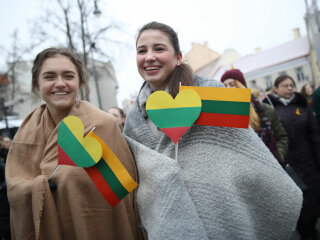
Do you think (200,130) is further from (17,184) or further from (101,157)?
(17,184)

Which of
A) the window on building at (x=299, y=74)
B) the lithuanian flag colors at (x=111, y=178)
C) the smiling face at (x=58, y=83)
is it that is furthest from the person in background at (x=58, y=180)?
the window on building at (x=299, y=74)

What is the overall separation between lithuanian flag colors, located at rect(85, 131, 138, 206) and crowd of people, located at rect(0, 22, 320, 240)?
0.12 m

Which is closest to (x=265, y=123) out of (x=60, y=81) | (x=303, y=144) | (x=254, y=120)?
(x=254, y=120)

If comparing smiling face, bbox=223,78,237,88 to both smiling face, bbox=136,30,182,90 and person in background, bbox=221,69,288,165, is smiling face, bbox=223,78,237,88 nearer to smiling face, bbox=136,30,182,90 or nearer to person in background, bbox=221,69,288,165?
person in background, bbox=221,69,288,165

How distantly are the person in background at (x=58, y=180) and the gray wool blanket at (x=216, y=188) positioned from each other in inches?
10.3

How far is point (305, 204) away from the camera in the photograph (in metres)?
3.11

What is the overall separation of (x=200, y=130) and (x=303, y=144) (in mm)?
2407

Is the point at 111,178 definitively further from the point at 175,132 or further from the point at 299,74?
the point at 299,74

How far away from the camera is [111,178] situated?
1.42 metres

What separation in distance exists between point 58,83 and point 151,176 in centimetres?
92

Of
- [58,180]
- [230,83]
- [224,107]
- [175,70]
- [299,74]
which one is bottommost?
[58,180]

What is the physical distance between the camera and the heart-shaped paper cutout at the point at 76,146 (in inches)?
55.4

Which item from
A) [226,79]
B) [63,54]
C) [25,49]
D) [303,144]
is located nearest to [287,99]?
[303,144]

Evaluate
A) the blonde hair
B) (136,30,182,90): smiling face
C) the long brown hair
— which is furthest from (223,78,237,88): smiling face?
(136,30,182,90): smiling face
